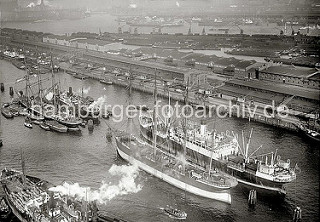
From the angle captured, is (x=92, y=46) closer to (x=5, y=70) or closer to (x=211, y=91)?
(x=5, y=70)

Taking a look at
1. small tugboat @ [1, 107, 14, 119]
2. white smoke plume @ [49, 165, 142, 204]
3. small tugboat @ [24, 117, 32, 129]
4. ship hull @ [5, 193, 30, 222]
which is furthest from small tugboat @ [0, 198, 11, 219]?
small tugboat @ [1, 107, 14, 119]

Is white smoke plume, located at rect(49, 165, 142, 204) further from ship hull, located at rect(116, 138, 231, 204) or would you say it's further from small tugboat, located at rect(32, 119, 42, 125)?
small tugboat, located at rect(32, 119, 42, 125)

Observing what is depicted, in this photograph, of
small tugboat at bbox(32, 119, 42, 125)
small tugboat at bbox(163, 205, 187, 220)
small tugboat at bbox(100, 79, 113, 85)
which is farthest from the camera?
small tugboat at bbox(100, 79, 113, 85)

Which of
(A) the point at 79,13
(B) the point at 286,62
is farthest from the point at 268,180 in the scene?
(A) the point at 79,13

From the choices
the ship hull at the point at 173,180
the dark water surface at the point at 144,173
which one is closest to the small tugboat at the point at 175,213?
the dark water surface at the point at 144,173

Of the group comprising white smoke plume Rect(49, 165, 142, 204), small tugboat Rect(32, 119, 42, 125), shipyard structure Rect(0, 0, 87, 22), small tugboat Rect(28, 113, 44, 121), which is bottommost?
white smoke plume Rect(49, 165, 142, 204)

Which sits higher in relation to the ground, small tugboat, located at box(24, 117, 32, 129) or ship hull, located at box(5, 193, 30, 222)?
small tugboat, located at box(24, 117, 32, 129)
